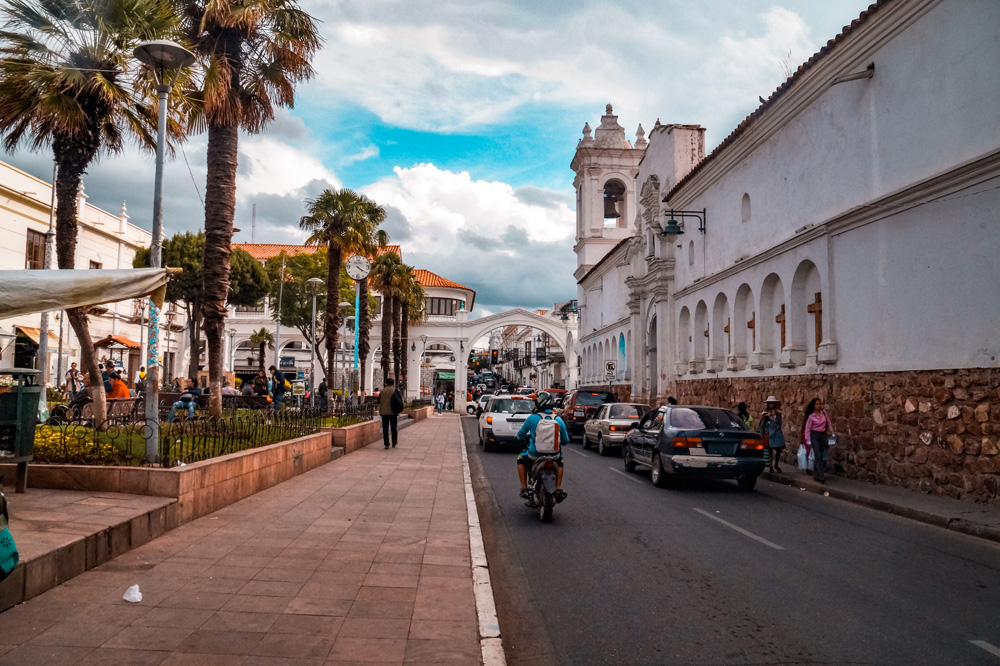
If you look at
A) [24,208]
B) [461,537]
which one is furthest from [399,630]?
[24,208]

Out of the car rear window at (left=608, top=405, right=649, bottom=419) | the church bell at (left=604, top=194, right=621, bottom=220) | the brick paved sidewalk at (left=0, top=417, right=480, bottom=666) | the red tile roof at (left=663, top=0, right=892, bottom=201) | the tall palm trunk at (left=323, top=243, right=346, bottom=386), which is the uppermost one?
the church bell at (left=604, top=194, right=621, bottom=220)

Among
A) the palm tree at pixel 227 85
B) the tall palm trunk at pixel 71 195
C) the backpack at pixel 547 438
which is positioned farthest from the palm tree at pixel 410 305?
the backpack at pixel 547 438

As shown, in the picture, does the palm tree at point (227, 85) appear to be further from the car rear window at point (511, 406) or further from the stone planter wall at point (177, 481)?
the car rear window at point (511, 406)

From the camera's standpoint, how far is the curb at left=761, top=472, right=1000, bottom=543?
9367 mm

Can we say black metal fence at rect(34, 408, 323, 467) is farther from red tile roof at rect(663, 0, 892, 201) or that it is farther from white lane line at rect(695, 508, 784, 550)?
red tile roof at rect(663, 0, 892, 201)

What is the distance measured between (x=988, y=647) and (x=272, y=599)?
5.30 m

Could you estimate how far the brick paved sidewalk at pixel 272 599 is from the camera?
466cm

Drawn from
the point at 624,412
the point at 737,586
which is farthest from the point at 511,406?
the point at 737,586

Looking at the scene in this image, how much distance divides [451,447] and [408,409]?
57.5ft

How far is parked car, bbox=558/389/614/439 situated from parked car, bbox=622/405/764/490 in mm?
12447

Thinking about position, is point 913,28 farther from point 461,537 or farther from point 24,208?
point 24,208

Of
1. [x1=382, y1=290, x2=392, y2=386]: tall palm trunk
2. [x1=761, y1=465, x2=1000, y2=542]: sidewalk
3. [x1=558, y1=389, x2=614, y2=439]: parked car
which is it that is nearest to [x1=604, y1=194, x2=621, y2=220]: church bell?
[x1=382, y1=290, x2=392, y2=386]: tall palm trunk

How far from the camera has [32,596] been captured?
17.8 feet

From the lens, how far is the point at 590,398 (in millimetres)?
28047
